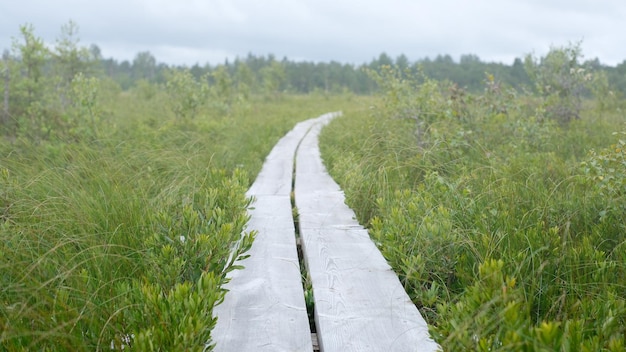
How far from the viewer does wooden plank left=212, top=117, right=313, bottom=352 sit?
182 cm

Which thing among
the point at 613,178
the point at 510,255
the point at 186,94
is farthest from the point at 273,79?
the point at 510,255

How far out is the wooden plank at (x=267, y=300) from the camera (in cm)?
182

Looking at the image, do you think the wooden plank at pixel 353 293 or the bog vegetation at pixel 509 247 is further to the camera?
the wooden plank at pixel 353 293

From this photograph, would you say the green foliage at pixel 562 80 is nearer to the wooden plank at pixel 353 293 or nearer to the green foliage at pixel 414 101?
the green foliage at pixel 414 101

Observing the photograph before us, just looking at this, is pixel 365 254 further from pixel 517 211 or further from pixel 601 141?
pixel 601 141

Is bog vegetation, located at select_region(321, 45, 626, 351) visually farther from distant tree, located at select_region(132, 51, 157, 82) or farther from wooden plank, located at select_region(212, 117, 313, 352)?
distant tree, located at select_region(132, 51, 157, 82)

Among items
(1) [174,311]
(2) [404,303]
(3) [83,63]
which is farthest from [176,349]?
(3) [83,63]

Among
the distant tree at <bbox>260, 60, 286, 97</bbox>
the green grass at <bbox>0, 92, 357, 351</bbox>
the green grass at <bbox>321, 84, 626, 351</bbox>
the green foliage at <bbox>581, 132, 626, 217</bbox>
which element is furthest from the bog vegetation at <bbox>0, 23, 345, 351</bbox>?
the distant tree at <bbox>260, 60, 286, 97</bbox>

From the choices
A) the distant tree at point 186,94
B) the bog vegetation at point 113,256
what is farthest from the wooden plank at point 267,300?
the distant tree at point 186,94

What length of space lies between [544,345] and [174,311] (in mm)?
1133

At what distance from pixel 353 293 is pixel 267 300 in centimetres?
39

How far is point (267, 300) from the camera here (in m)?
2.18

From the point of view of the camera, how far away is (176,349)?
1.51 m

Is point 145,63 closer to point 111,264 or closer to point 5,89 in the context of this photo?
point 5,89
